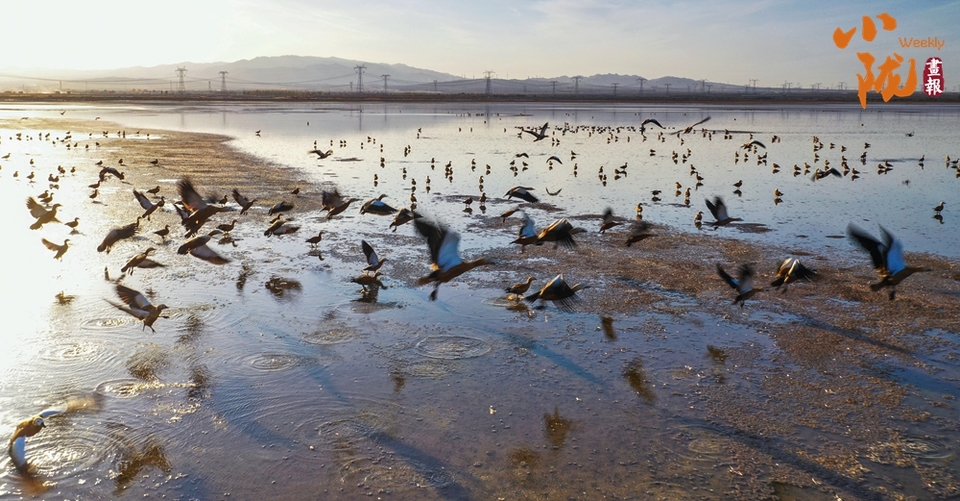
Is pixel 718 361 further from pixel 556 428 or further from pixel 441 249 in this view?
pixel 441 249

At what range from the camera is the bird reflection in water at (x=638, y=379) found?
316 inches

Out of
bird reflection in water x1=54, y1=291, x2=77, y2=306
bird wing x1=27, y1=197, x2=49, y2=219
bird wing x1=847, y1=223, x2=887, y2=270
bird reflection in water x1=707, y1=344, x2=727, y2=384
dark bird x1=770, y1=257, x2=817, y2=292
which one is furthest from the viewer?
bird wing x1=27, y1=197, x2=49, y2=219

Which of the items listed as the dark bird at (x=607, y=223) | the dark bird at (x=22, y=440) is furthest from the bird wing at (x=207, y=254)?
the dark bird at (x=607, y=223)

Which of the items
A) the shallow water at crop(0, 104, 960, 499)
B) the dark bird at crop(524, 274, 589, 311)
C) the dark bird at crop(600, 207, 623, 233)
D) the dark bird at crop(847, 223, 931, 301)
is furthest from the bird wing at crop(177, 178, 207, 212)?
the dark bird at crop(847, 223, 931, 301)

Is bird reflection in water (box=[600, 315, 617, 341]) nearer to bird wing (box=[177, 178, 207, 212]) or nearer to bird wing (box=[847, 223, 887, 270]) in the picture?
bird wing (box=[847, 223, 887, 270])

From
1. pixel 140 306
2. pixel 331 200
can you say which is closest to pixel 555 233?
pixel 140 306

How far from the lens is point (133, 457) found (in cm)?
655

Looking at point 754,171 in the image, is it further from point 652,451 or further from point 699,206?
point 652,451

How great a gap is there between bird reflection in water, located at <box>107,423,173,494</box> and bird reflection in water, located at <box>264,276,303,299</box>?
4.67 metres

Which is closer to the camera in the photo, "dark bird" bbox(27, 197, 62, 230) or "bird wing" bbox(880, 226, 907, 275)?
"bird wing" bbox(880, 226, 907, 275)

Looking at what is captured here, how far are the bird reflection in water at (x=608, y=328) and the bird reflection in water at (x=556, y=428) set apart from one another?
2487 millimetres

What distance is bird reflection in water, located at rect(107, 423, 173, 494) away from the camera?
6246 millimetres

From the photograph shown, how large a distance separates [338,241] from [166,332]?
614 cm

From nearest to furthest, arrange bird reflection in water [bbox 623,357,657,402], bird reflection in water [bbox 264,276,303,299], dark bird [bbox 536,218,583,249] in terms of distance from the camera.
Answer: bird reflection in water [bbox 623,357,657,402], dark bird [bbox 536,218,583,249], bird reflection in water [bbox 264,276,303,299]
